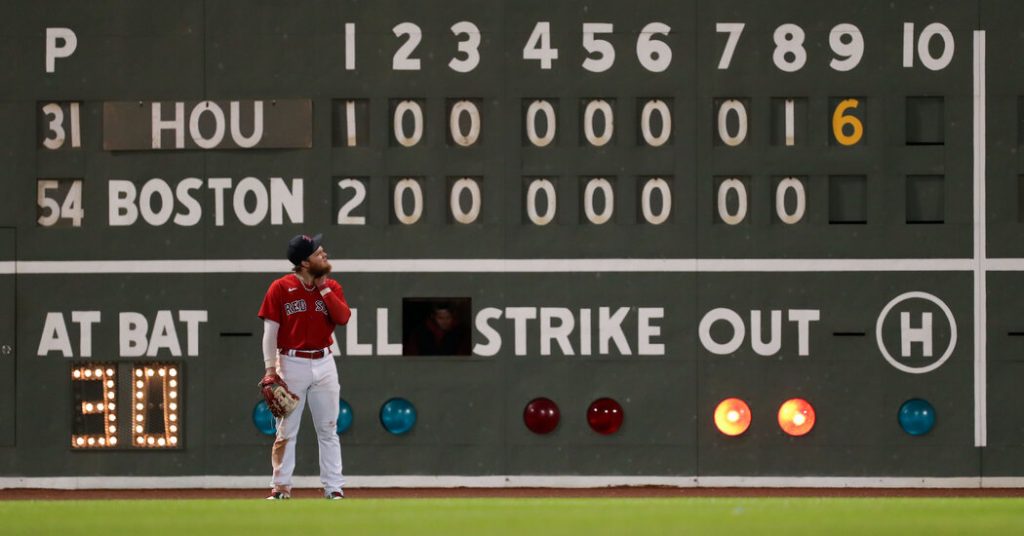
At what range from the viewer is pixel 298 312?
832 cm

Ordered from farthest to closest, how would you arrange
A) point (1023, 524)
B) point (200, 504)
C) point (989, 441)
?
1. point (989, 441)
2. point (200, 504)
3. point (1023, 524)

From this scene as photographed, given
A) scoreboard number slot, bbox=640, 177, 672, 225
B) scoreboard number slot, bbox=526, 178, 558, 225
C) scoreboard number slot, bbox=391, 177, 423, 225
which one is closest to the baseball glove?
scoreboard number slot, bbox=391, 177, 423, 225

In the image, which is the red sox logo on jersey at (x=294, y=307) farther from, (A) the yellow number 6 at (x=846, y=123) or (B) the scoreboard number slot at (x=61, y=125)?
(A) the yellow number 6 at (x=846, y=123)

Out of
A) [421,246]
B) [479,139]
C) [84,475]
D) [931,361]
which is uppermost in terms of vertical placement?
[479,139]

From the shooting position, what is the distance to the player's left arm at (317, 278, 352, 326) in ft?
27.1

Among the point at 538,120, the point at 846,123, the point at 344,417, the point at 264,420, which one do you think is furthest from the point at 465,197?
the point at 846,123

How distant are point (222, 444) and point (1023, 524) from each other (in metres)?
4.94

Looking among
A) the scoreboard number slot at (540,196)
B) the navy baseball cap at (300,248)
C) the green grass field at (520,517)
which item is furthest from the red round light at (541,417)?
the green grass field at (520,517)

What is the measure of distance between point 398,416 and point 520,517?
3.09 m

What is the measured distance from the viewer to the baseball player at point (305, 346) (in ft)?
27.2

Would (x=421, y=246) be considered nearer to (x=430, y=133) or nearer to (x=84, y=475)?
(x=430, y=133)

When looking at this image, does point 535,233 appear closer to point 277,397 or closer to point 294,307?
point 294,307


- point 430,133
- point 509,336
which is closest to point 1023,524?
point 509,336

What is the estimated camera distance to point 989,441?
895 centimetres
